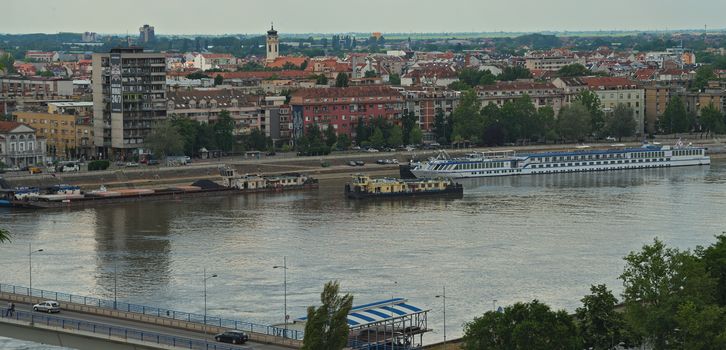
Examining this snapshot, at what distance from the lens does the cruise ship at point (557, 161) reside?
38.1m

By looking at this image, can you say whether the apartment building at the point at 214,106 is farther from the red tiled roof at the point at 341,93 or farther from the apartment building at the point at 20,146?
the apartment building at the point at 20,146

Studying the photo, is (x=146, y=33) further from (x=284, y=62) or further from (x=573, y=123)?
(x=573, y=123)

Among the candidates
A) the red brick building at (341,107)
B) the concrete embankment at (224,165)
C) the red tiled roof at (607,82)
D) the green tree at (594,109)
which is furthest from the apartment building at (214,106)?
the red tiled roof at (607,82)

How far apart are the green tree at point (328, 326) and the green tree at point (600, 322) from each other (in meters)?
2.58

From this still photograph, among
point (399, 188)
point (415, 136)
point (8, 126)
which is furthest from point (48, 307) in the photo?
point (415, 136)

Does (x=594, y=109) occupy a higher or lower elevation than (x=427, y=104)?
lower

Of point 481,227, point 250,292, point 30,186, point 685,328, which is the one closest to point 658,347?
point 685,328

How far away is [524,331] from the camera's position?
15.7 metres

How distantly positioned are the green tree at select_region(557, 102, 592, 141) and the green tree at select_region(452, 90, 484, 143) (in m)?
2.32

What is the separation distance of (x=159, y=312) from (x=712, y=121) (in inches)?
1294

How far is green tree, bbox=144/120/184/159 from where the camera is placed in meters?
38.3

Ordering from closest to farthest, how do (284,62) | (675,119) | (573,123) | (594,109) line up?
(573,123), (594,109), (675,119), (284,62)

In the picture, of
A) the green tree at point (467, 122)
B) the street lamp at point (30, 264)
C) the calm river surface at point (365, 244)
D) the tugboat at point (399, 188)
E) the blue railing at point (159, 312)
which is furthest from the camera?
the green tree at point (467, 122)

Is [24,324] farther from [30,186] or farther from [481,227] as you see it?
[30,186]
